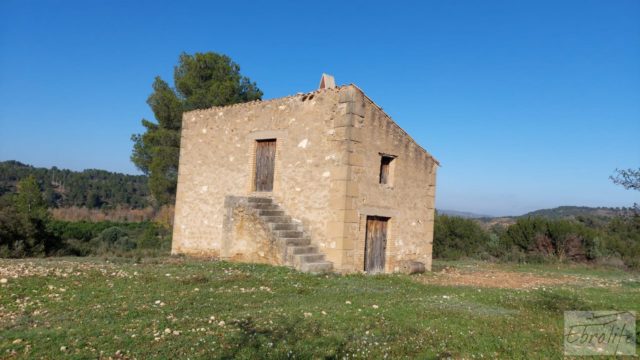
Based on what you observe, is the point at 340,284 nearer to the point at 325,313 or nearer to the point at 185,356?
the point at 325,313

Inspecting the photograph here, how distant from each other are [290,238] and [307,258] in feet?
2.64

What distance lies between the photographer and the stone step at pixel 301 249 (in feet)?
36.9

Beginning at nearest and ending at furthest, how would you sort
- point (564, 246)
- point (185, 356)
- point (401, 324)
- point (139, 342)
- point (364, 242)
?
point (185, 356)
point (139, 342)
point (401, 324)
point (364, 242)
point (564, 246)

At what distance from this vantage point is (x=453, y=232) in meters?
25.9

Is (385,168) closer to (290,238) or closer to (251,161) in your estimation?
(290,238)

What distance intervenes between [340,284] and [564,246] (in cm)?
1727

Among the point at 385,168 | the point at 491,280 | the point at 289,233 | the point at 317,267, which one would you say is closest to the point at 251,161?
the point at 289,233

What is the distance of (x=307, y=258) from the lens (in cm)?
1126

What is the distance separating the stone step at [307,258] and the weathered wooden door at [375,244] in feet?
5.39

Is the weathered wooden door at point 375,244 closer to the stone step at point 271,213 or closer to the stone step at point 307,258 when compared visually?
the stone step at point 307,258

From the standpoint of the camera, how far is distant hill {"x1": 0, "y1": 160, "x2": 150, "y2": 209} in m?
53.7

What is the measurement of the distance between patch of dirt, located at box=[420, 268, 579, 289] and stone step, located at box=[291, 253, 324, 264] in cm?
279

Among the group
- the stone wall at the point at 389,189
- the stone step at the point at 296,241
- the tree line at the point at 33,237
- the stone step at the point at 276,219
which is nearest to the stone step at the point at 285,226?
the stone step at the point at 276,219

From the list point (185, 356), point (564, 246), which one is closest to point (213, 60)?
point (564, 246)
